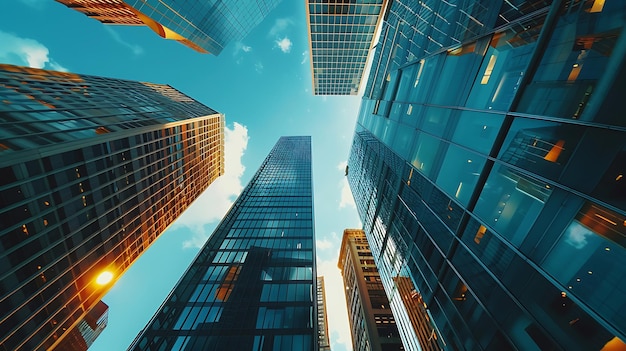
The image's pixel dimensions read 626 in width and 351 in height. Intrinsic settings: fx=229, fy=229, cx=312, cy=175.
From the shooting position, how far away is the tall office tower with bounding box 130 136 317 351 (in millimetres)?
22672

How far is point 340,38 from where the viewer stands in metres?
58.1

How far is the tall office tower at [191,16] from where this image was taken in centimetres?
4553

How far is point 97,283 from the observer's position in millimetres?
28922

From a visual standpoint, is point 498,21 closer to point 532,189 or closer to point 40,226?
point 532,189

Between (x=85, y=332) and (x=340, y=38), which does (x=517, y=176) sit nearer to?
(x=340, y=38)

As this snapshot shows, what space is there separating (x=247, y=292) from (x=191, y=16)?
2284 inches

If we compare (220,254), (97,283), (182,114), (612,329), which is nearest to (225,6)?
(182,114)

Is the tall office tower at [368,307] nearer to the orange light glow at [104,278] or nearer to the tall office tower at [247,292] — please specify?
the tall office tower at [247,292]

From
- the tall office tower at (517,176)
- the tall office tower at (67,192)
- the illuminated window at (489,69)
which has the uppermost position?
the illuminated window at (489,69)

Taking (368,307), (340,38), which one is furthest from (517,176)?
(340,38)

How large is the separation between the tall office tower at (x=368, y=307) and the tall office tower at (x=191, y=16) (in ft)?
238

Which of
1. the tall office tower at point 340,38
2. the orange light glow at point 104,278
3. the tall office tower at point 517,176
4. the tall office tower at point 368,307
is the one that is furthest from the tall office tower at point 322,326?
the tall office tower at point 340,38

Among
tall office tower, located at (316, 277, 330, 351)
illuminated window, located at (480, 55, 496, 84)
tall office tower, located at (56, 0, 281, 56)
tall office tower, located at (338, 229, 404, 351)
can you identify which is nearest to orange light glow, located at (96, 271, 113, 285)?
tall office tower, located at (316, 277, 330, 351)

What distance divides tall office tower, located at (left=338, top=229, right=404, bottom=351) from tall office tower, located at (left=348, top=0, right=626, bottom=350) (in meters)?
30.3
